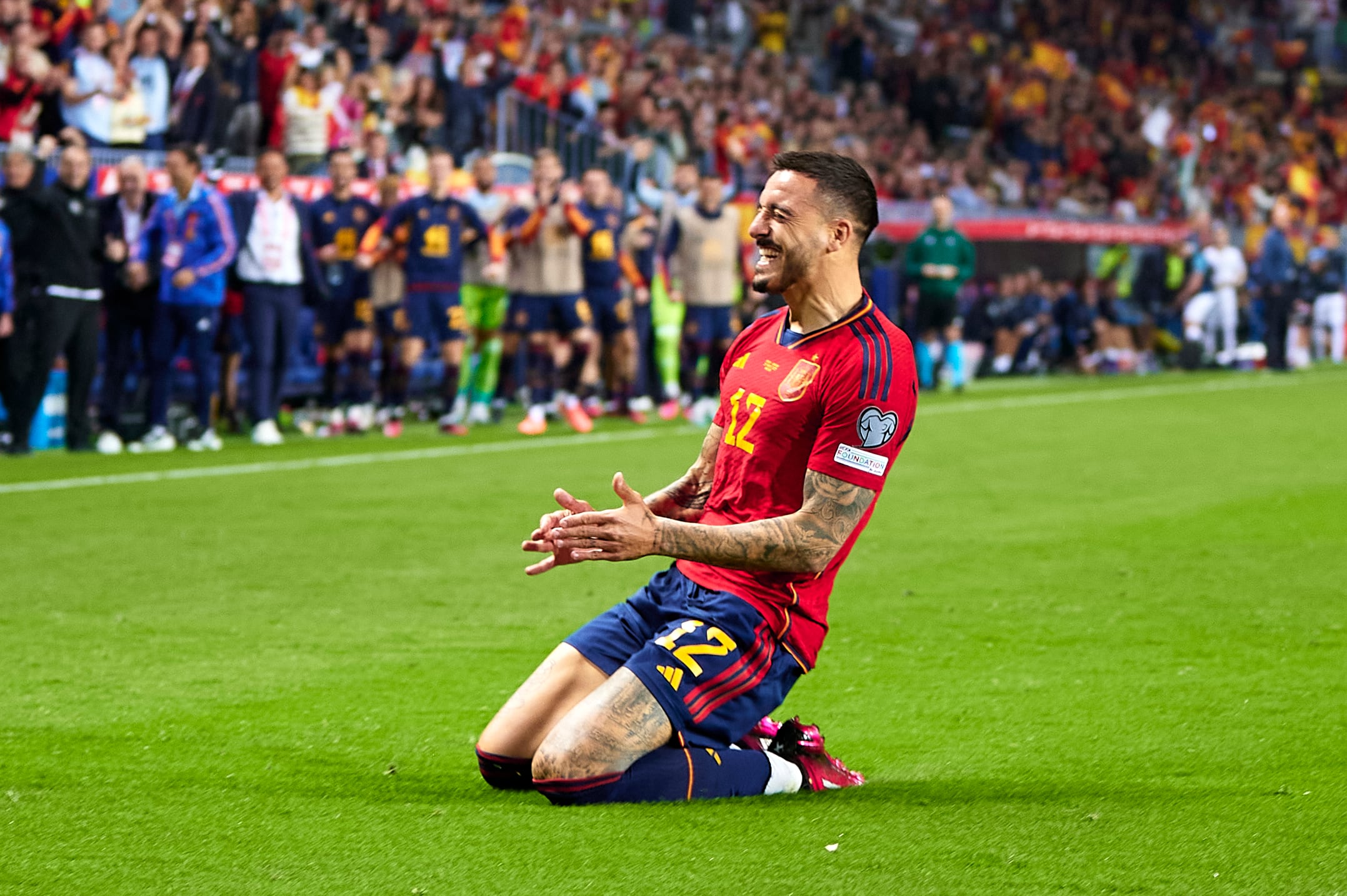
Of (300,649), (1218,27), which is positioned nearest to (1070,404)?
(300,649)

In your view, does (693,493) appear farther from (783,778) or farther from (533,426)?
(533,426)

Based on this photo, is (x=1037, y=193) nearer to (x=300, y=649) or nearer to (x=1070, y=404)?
(x=1070, y=404)

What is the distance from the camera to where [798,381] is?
13.8 feet

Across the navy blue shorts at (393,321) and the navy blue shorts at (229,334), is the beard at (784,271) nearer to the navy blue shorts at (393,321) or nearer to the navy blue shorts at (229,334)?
the navy blue shorts at (229,334)

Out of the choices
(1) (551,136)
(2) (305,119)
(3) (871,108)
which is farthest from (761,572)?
(3) (871,108)

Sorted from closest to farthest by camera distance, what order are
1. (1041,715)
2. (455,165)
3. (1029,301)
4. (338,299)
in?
(1041,715) < (338,299) < (455,165) < (1029,301)

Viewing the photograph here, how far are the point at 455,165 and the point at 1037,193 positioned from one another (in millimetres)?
14667

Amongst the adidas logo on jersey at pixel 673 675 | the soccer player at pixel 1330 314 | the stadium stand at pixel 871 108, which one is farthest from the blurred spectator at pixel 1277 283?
the adidas logo on jersey at pixel 673 675

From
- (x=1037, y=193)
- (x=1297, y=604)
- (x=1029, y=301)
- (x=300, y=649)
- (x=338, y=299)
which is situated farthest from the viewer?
(x=1037, y=193)

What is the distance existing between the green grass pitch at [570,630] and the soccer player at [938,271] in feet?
27.0

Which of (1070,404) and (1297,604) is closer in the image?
(1297,604)

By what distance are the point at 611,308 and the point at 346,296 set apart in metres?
2.47

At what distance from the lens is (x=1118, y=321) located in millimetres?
24016

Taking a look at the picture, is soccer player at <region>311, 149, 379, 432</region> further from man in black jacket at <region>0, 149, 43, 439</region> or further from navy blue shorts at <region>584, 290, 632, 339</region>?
man in black jacket at <region>0, 149, 43, 439</region>
